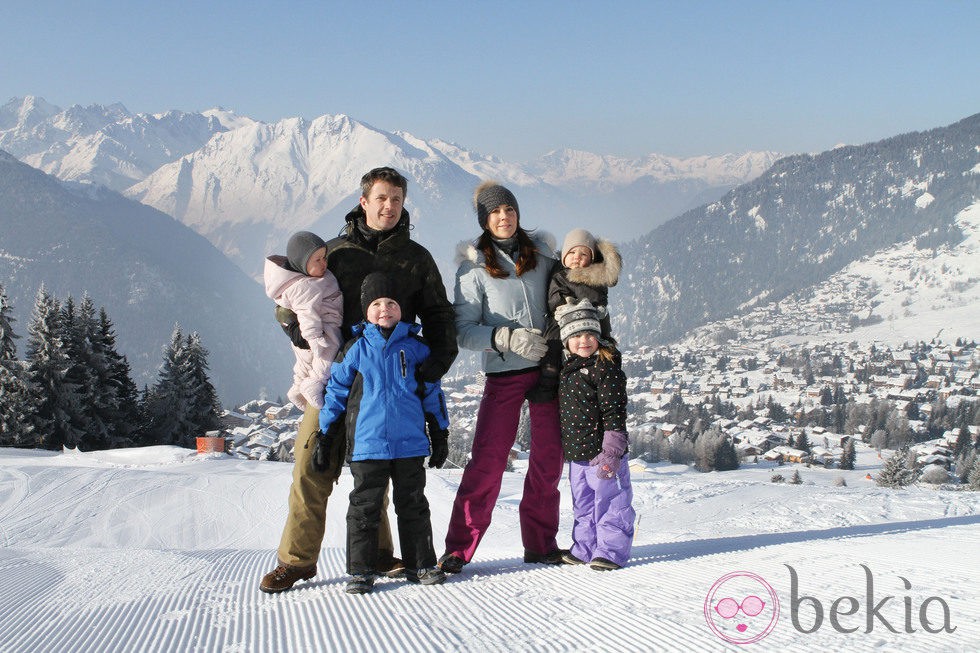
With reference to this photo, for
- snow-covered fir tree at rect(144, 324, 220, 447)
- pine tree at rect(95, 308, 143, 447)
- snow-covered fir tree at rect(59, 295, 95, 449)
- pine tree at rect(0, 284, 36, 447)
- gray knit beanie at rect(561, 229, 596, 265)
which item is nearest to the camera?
gray knit beanie at rect(561, 229, 596, 265)

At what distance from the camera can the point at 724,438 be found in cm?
5719

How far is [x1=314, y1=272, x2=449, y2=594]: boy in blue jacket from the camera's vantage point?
3.64 metres

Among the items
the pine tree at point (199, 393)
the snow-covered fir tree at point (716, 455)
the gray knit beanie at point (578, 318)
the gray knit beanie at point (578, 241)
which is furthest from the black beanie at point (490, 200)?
the snow-covered fir tree at point (716, 455)

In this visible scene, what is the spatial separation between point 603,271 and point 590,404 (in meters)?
0.88

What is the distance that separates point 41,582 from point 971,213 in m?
234

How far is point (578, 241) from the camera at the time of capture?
4375 millimetres

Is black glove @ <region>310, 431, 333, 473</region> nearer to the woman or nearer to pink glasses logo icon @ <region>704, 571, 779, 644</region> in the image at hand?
the woman

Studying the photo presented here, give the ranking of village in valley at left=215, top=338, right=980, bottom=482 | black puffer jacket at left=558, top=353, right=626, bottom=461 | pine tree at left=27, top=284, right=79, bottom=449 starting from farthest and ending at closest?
village in valley at left=215, top=338, right=980, bottom=482
pine tree at left=27, top=284, right=79, bottom=449
black puffer jacket at left=558, top=353, right=626, bottom=461

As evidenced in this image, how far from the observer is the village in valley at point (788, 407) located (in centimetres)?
6031

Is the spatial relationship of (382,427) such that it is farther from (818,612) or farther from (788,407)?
(788,407)

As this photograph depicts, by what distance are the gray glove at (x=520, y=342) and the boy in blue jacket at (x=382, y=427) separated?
1.85ft

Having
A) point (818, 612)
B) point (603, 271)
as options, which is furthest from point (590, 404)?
point (818, 612)

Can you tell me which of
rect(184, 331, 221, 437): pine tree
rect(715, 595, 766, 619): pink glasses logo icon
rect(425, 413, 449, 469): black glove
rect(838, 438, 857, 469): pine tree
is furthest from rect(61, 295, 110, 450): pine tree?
rect(838, 438, 857, 469): pine tree

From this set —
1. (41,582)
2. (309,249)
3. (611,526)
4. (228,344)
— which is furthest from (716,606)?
(228,344)
